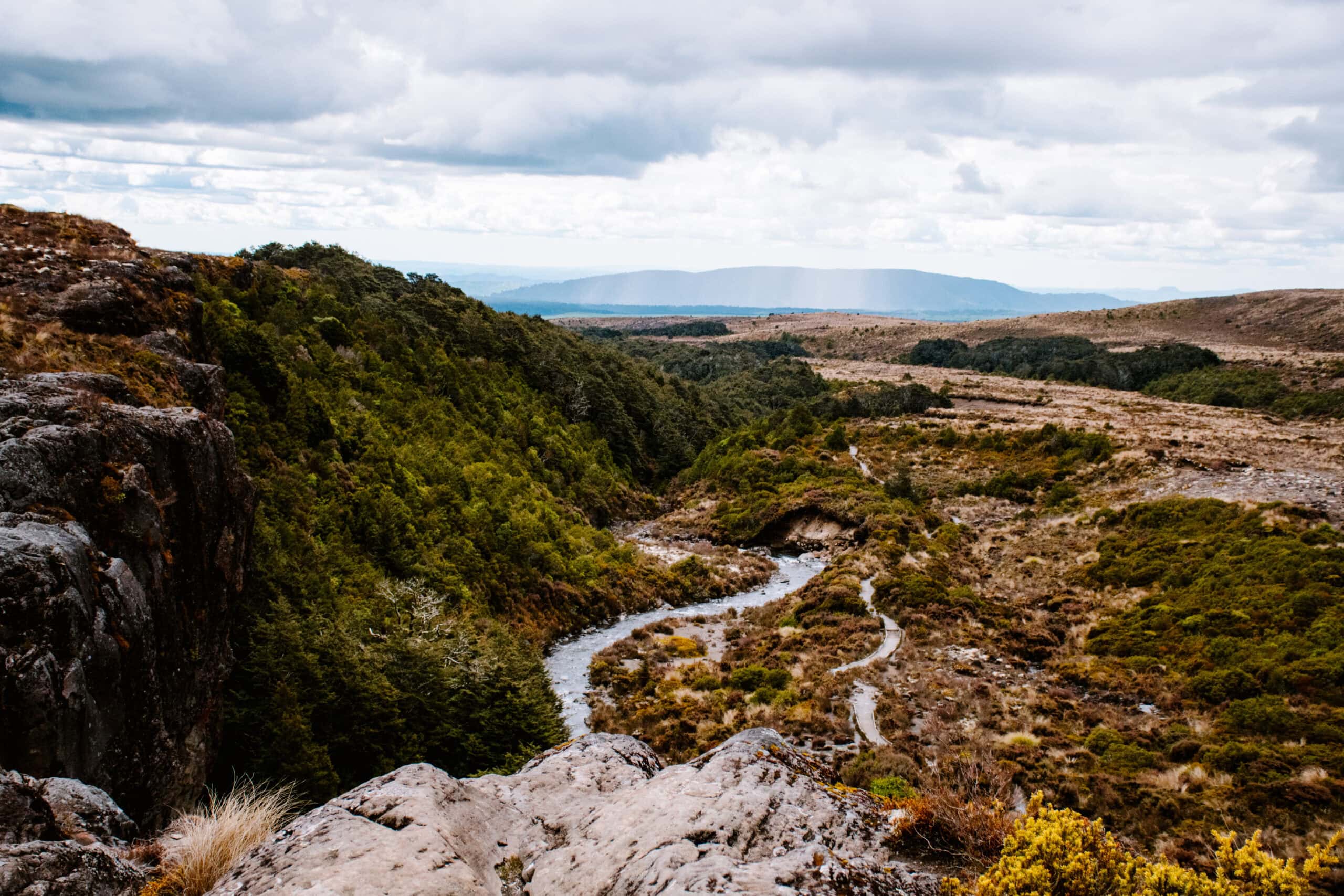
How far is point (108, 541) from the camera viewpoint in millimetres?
11188

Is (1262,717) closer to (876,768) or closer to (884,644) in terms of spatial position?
(876,768)

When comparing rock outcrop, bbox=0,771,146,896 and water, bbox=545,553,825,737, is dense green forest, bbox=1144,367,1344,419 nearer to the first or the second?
water, bbox=545,553,825,737

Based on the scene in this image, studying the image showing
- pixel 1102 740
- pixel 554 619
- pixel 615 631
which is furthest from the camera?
pixel 615 631

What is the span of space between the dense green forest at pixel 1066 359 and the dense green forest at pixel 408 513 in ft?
264

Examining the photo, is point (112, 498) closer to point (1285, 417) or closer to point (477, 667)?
point (477, 667)

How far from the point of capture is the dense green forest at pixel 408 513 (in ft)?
56.3

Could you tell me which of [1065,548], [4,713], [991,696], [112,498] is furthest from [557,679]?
[1065,548]

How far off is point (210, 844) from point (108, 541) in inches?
242

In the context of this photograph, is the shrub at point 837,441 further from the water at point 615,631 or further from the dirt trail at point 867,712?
the dirt trail at point 867,712

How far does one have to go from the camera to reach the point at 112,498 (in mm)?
11383

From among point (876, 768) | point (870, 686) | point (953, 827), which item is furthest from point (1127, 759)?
point (953, 827)

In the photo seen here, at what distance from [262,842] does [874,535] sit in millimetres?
44617

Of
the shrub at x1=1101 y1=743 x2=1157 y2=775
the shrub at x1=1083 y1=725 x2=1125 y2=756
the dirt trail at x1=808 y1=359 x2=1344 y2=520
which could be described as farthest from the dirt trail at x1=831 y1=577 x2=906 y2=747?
the dirt trail at x1=808 y1=359 x2=1344 y2=520

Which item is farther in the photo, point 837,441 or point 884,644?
point 837,441
